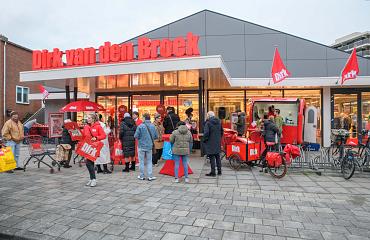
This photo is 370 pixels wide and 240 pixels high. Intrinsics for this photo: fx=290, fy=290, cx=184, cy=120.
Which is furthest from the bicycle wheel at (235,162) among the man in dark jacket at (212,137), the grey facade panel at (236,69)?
the grey facade panel at (236,69)

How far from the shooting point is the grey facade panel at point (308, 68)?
16047mm

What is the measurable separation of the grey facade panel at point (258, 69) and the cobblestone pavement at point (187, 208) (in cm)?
932

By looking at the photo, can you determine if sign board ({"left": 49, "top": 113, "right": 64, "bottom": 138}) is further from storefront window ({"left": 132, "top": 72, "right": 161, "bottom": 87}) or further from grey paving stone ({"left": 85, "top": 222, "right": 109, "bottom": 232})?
grey paving stone ({"left": 85, "top": 222, "right": 109, "bottom": 232})

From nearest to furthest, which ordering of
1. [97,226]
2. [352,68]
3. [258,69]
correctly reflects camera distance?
[97,226] < [352,68] < [258,69]

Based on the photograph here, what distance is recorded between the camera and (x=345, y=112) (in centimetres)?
1562

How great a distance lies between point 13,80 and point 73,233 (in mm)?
22921

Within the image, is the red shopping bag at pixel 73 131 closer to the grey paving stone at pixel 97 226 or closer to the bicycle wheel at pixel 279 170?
the grey paving stone at pixel 97 226

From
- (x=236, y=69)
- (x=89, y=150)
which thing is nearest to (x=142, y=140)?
(x=89, y=150)

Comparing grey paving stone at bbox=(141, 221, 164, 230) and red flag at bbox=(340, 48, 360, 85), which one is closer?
grey paving stone at bbox=(141, 221, 164, 230)

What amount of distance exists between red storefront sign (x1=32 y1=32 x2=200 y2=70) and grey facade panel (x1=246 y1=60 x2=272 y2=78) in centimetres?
703

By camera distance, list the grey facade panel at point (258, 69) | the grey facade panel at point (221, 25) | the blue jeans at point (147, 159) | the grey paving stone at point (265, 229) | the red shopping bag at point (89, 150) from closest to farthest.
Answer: the grey paving stone at point (265, 229)
the red shopping bag at point (89, 150)
the blue jeans at point (147, 159)
the grey facade panel at point (258, 69)
the grey facade panel at point (221, 25)

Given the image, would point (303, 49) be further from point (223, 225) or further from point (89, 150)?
point (223, 225)

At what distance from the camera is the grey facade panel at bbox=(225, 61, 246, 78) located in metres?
16.5

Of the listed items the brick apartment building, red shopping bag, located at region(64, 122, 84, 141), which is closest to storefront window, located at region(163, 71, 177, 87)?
red shopping bag, located at region(64, 122, 84, 141)
